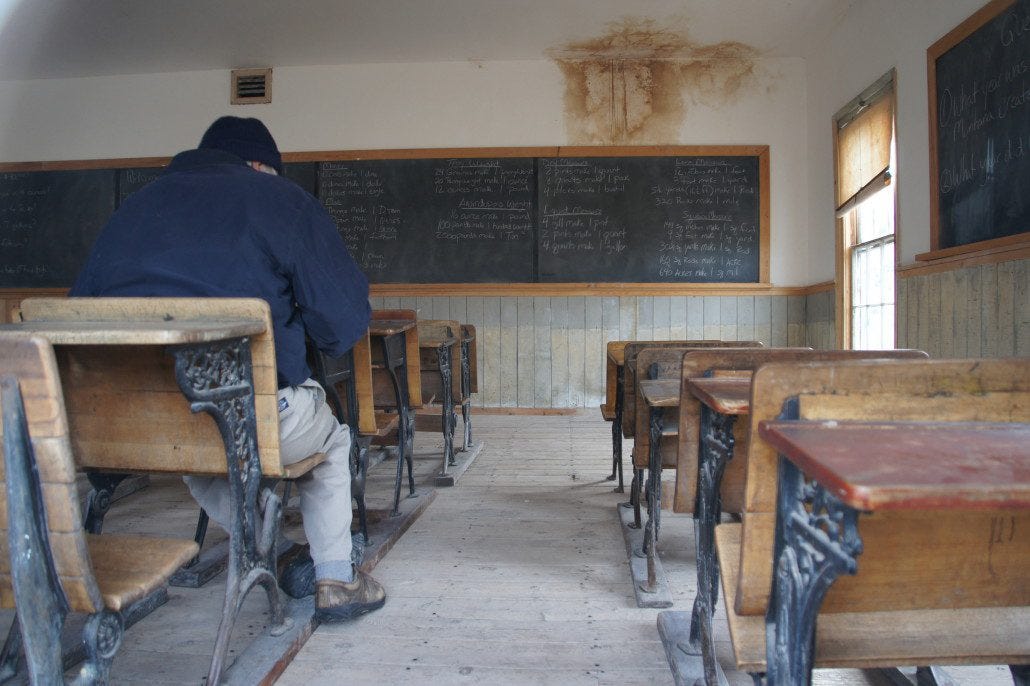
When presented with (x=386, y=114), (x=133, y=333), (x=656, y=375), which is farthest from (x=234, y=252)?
(x=386, y=114)

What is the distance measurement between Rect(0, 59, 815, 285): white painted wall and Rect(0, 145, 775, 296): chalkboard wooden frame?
7 cm

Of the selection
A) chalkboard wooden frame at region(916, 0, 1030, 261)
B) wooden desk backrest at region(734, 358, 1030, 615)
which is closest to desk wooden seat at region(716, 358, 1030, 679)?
wooden desk backrest at region(734, 358, 1030, 615)

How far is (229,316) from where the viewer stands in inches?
53.7

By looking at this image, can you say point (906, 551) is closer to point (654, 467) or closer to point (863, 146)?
point (654, 467)

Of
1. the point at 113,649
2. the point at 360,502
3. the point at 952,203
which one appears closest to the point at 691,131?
the point at 952,203

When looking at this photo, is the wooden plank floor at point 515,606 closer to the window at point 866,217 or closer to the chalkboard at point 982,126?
the chalkboard at point 982,126

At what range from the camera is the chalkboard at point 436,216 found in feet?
18.6

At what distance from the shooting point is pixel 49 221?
6016 millimetres

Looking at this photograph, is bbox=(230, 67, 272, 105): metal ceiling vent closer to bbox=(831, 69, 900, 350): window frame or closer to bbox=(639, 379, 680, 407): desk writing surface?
bbox=(831, 69, 900, 350): window frame

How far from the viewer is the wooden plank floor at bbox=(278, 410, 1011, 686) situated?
5.10ft

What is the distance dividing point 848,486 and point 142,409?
1.42 meters

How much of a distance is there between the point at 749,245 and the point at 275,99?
164 inches

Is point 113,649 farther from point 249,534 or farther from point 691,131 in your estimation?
point 691,131

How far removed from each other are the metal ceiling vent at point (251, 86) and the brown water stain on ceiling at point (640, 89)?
241cm
